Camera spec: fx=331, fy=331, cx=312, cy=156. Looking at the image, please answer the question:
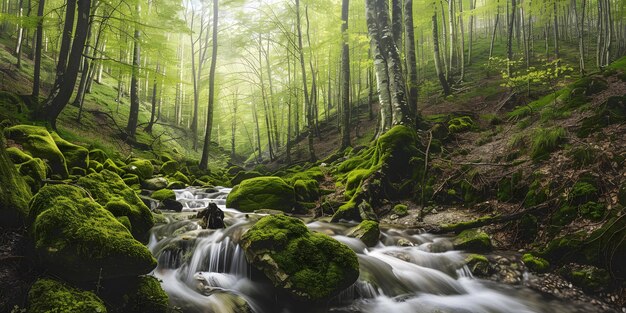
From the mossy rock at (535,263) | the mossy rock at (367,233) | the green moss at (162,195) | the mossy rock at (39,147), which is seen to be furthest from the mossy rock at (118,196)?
the mossy rock at (535,263)

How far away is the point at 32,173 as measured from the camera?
527 centimetres

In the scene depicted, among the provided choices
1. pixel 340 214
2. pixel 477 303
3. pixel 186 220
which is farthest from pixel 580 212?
pixel 186 220

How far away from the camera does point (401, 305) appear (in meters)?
4.58

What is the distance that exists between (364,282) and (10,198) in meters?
4.48

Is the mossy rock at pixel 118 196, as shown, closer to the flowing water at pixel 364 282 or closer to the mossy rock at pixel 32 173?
the flowing water at pixel 364 282

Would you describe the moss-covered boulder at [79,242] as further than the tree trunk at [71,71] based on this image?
No

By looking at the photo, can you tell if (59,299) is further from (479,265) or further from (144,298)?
(479,265)

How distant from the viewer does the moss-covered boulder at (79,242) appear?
319 cm

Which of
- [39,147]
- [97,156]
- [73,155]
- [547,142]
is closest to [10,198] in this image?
[39,147]

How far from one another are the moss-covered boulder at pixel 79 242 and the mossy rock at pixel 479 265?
454 cm

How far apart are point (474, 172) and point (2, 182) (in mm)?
7663

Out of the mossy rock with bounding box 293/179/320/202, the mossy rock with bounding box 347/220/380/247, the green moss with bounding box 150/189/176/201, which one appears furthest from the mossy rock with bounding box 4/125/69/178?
the mossy rock with bounding box 347/220/380/247

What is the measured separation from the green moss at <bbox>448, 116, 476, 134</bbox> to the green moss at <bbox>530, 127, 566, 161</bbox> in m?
3.42

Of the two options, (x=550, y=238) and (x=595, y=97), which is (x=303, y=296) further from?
(x=595, y=97)
